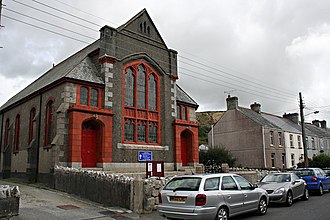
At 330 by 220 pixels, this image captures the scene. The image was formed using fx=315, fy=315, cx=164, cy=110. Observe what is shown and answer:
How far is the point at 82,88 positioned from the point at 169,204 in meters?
12.9

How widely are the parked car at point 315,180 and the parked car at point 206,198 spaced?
854 centimetres

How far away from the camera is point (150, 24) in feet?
85.4

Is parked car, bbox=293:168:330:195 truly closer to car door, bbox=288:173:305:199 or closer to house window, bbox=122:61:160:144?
car door, bbox=288:173:305:199

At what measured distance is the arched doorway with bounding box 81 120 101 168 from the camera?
802 inches

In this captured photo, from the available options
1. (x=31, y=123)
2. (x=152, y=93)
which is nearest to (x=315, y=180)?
(x=152, y=93)

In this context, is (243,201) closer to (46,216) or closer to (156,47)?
(46,216)

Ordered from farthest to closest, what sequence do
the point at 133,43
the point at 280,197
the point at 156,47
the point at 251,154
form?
the point at 251,154
the point at 156,47
the point at 133,43
the point at 280,197

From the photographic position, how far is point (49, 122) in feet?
69.7

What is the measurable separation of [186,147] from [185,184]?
59.4 feet

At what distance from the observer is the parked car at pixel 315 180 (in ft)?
58.9

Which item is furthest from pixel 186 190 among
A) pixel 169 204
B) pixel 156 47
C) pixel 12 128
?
pixel 12 128

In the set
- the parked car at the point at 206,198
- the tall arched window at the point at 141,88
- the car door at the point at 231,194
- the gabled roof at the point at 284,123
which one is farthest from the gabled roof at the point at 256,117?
the car door at the point at 231,194

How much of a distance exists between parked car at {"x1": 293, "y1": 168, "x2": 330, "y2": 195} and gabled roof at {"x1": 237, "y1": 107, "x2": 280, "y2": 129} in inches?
750

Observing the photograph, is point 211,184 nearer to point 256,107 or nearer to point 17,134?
point 17,134
